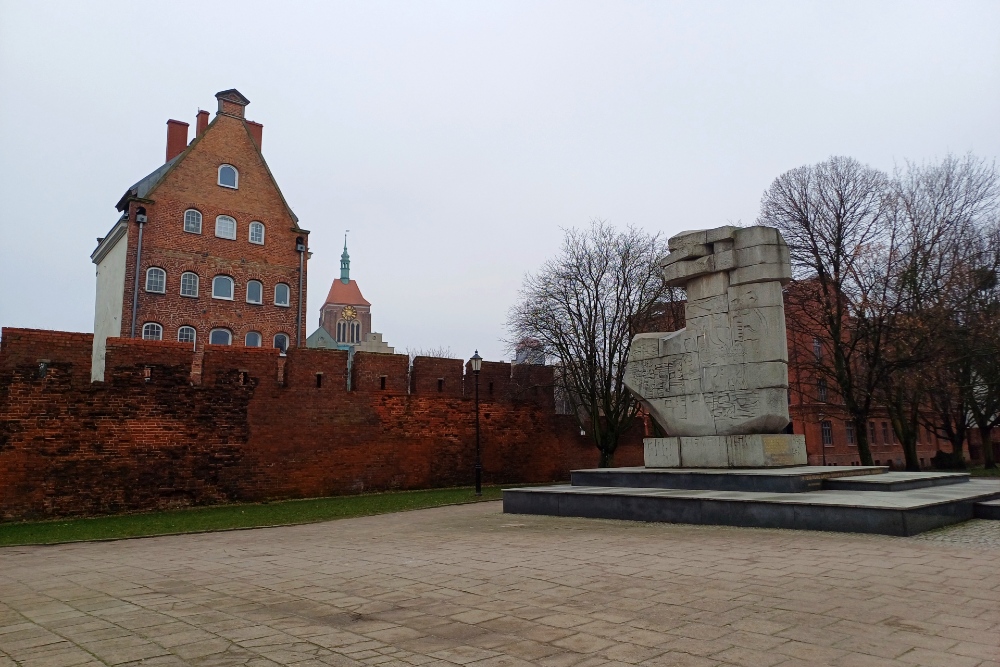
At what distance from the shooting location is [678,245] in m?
12.3

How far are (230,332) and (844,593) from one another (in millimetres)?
29219

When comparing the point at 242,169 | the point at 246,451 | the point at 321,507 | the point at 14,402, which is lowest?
the point at 321,507

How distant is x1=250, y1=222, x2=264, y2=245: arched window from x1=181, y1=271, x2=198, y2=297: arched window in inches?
130

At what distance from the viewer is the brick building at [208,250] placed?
27.7m

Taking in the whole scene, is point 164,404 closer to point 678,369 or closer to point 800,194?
point 678,369

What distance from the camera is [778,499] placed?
27.6ft

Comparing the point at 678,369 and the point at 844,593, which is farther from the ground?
the point at 678,369

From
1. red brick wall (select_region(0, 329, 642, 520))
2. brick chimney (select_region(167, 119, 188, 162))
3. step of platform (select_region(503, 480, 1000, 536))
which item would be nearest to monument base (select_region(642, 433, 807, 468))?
step of platform (select_region(503, 480, 1000, 536))

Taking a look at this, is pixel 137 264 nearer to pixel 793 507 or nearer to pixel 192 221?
pixel 192 221

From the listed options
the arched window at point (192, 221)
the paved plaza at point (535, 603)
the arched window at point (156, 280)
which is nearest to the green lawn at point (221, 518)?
the paved plaza at point (535, 603)

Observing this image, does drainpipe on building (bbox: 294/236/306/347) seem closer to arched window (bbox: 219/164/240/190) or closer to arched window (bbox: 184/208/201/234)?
arched window (bbox: 219/164/240/190)

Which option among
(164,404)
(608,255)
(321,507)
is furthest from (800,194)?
(164,404)

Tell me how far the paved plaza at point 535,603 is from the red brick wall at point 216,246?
22073 mm

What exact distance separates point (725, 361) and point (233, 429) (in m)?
11.8
